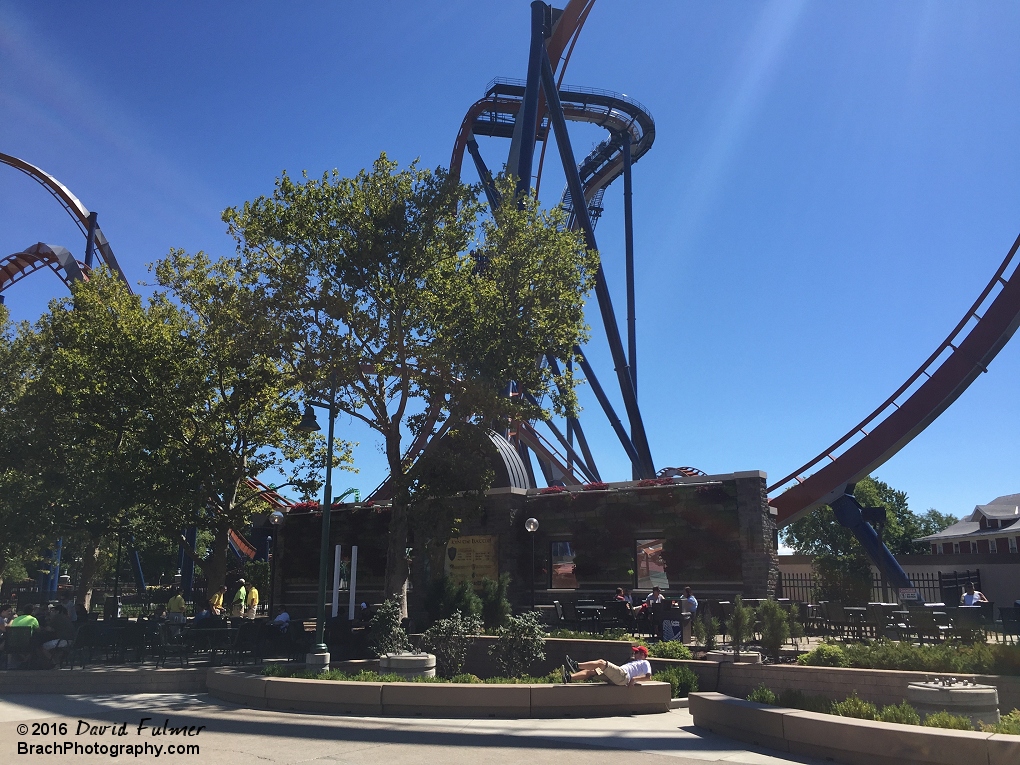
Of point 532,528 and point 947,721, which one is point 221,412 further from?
point 947,721

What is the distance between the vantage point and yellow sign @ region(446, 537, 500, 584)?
23.6m

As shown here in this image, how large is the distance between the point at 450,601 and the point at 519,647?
564 cm

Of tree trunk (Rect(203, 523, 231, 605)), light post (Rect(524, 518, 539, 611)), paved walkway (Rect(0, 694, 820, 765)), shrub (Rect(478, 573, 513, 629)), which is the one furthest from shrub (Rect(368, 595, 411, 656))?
tree trunk (Rect(203, 523, 231, 605))

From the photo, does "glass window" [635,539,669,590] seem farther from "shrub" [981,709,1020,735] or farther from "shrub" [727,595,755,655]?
"shrub" [981,709,1020,735]

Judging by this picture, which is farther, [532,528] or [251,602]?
[251,602]

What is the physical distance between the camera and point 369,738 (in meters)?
9.56

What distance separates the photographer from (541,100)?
116 feet

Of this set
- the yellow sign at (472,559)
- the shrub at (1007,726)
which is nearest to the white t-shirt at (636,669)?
the shrub at (1007,726)

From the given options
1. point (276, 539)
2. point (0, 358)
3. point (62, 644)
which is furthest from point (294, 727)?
point (0, 358)

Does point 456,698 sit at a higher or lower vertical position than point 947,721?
lower

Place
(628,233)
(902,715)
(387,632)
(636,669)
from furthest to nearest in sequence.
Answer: (628,233)
(387,632)
(636,669)
(902,715)

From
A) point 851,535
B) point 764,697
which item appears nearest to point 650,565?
point 764,697

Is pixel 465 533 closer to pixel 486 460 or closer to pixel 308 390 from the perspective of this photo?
pixel 486 460

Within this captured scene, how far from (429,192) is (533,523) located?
9363mm
